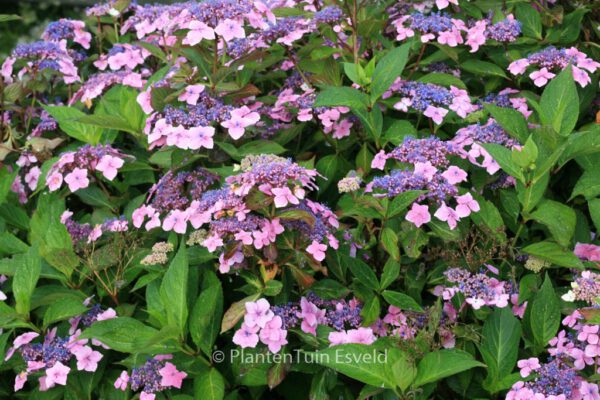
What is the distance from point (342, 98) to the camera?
230cm

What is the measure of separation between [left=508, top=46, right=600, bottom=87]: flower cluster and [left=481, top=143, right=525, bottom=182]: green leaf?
43 cm

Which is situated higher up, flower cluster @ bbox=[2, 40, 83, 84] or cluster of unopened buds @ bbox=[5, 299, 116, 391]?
flower cluster @ bbox=[2, 40, 83, 84]

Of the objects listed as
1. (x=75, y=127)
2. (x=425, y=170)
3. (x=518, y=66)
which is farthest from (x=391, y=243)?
(x=75, y=127)

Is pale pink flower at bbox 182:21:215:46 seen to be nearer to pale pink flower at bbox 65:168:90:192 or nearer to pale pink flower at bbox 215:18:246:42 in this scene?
pale pink flower at bbox 215:18:246:42

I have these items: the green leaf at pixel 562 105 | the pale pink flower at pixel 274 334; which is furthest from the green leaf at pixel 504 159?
the pale pink flower at pixel 274 334

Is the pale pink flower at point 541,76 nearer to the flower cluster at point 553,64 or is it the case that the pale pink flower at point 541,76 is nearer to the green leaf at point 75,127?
the flower cluster at point 553,64

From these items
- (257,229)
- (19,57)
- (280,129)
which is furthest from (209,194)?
(19,57)

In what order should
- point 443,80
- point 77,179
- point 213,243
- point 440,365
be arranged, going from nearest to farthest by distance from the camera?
point 440,365, point 213,243, point 77,179, point 443,80

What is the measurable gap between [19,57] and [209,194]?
4.28 ft

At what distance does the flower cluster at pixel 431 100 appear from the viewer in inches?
93.2

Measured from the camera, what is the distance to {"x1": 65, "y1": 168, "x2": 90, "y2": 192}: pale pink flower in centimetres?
239

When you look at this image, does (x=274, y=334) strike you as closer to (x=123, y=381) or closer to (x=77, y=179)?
(x=123, y=381)

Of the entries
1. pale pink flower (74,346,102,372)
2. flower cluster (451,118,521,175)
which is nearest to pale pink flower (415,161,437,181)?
flower cluster (451,118,521,175)

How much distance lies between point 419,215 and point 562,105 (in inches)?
21.8
